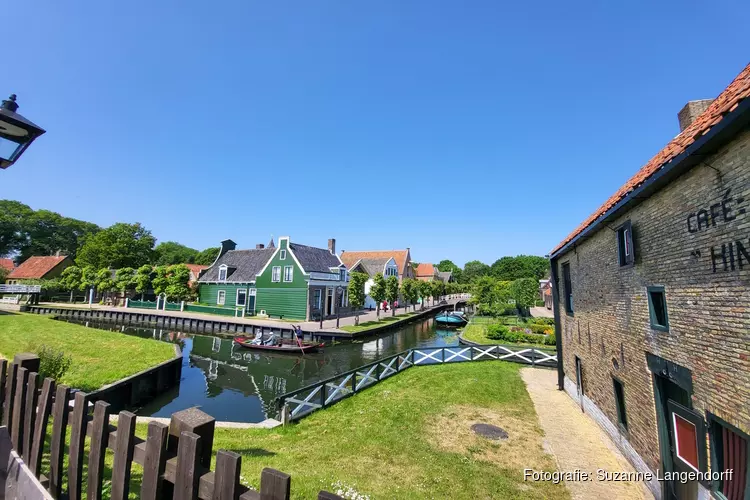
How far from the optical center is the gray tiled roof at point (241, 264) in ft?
135

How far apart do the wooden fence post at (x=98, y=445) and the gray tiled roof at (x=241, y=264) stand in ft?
127

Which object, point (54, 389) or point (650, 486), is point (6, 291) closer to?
point (54, 389)

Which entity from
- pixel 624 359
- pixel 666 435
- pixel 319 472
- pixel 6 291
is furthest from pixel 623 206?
pixel 6 291

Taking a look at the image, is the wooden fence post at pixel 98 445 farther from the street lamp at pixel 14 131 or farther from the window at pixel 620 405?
the window at pixel 620 405

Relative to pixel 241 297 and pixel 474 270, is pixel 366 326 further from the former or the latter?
pixel 474 270

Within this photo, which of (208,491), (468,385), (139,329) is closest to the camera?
(208,491)

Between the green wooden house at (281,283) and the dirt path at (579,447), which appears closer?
the dirt path at (579,447)

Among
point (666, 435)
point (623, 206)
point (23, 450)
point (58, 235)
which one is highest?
point (58, 235)

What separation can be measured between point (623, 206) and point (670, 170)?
2.06 meters

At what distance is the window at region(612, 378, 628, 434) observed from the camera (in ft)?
26.8

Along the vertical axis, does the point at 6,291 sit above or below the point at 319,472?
above

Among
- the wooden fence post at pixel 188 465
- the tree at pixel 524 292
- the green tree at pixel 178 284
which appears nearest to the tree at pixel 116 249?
the green tree at pixel 178 284

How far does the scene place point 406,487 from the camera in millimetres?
6395

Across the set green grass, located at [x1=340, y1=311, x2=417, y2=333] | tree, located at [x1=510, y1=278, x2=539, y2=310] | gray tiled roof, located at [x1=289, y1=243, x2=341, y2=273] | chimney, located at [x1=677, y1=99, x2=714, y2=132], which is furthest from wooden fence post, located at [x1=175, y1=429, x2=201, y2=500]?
tree, located at [x1=510, y1=278, x2=539, y2=310]
